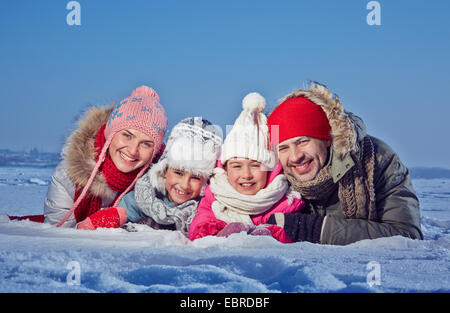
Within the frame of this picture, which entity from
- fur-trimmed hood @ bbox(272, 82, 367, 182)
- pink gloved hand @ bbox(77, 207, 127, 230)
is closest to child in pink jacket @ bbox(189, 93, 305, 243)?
fur-trimmed hood @ bbox(272, 82, 367, 182)

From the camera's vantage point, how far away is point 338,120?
11.5 feet

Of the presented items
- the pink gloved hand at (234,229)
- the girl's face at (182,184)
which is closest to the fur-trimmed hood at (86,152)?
the girl's face at (182,184)

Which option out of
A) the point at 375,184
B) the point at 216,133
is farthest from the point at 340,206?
the point at 216,133

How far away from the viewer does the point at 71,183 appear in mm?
4309

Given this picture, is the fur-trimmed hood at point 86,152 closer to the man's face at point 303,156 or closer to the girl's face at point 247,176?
the girl's face at point 247,176

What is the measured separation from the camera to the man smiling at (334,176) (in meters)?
3.44

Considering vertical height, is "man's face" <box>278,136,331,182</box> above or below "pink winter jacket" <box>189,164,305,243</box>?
above

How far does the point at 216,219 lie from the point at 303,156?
0.79 meters

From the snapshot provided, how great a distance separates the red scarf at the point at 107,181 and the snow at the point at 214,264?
0.69m

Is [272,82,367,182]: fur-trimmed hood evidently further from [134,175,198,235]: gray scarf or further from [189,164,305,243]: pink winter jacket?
[134,175,198,235]: gray scarf

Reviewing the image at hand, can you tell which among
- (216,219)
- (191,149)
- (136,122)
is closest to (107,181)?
(136,122)

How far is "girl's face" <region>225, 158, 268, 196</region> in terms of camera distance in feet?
11.5

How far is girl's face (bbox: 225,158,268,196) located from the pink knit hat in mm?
932
